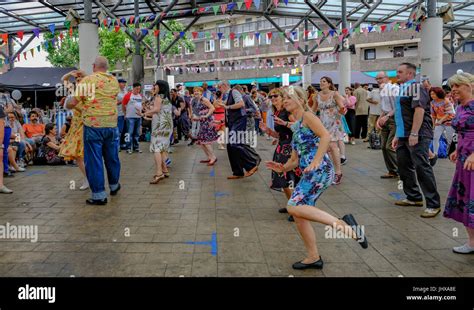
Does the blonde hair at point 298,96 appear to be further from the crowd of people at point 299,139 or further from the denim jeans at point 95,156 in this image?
the denim jeans at point 95,156

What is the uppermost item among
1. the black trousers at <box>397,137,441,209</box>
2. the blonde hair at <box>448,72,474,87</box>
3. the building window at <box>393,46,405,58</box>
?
the building window at <box>393,46,405,58</box>

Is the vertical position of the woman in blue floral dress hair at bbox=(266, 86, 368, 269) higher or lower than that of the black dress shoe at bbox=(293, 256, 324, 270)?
higher

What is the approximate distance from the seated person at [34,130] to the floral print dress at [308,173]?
8575 mm

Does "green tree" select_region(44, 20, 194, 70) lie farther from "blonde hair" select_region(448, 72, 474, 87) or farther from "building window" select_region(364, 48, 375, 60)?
"blonde hair" select_region(448, 72, 474, 87)

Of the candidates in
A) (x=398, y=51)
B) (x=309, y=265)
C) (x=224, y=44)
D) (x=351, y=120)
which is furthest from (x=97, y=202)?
(x=224, y=44)

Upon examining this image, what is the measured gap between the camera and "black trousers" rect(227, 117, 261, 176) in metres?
8.40

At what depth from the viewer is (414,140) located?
5.61 meters

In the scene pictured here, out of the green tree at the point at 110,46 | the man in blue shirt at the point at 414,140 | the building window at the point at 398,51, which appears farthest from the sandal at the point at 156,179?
the building window at the point at 398,51

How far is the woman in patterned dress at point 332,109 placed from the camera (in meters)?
7.84

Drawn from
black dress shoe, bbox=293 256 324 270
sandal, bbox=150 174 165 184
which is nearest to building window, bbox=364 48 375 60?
sandal, bbox=150 174 165 184

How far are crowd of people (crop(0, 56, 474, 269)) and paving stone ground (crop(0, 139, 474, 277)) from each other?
267mm

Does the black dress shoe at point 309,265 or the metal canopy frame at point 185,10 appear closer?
the black dress shoe at point 309,265

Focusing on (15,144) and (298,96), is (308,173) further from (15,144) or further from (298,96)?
(15,144)
